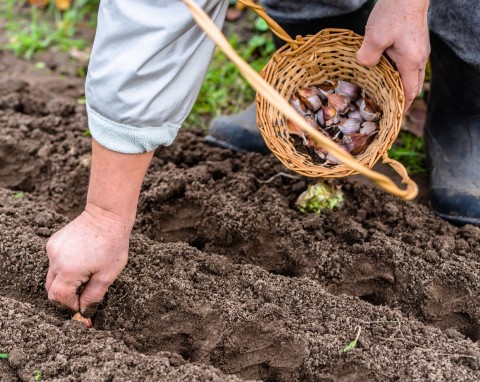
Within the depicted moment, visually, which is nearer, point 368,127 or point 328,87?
point 368,127

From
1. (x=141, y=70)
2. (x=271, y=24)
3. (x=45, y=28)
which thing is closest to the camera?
(x=141, y=70)

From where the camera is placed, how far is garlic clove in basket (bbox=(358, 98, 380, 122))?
1.77 m

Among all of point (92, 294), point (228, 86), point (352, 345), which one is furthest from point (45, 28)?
point (352, 345)

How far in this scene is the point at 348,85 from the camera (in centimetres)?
182

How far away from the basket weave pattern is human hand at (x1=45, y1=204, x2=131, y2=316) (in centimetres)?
46

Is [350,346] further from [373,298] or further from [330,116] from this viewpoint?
[330,116]

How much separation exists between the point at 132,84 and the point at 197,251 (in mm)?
608

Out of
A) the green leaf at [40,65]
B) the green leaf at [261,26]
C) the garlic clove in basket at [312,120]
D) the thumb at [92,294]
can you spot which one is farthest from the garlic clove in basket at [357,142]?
the green leaf at [40,65]

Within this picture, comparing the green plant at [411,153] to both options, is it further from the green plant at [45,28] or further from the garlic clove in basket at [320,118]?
the green plant at [45,28]

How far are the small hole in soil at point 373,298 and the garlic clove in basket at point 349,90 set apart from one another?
541mm

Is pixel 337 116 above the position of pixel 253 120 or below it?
above

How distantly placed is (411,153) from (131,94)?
4.16ft

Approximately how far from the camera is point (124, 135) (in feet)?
4.45

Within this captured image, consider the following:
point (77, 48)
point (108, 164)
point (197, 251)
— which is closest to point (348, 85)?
point (197, 251)
